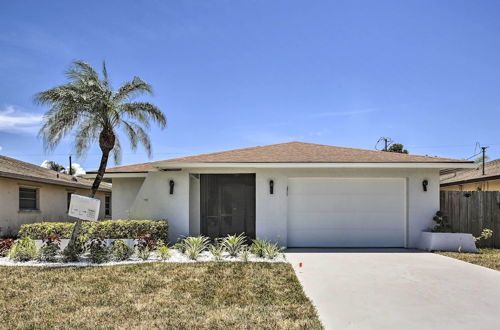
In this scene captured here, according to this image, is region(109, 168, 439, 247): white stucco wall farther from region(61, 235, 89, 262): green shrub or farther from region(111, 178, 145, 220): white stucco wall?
region(61, 235, 89, 262): green shrub

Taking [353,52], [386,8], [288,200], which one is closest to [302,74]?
[353,52]

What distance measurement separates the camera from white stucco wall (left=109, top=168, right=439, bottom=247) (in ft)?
37.6

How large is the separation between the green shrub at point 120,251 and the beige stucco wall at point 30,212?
859 centimetres

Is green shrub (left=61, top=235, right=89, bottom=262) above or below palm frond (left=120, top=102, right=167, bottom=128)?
below

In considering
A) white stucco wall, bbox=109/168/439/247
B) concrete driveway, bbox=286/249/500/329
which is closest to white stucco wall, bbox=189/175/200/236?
white stucco wall, bbox=109/168/439/247

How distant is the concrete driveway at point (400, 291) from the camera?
4691 mm

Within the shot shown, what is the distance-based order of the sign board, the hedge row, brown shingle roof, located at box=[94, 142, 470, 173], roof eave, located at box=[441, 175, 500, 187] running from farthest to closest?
roof eave, located at box=[441, 175, 500, 187]
brown shingle roof, located at box=[94, 142, 470, 173]
the hedge row
the sign board

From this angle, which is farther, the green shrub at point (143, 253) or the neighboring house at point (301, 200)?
the neighboring house at point (301, 200)

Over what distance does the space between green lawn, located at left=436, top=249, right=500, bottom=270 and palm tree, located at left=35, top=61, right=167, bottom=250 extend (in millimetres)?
9272

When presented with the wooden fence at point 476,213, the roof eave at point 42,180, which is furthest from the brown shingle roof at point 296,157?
the roof eave at point 42,180

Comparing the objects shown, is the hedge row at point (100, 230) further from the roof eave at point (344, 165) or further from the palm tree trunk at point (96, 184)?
the roof eave at point (344, 165)

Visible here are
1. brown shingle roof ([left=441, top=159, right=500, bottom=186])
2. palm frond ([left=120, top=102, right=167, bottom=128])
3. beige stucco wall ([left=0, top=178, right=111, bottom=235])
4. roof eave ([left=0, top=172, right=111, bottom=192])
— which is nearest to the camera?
palm frond ([left=120, top=102, right=167, bottom=128])

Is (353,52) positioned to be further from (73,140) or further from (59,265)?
(59,265)

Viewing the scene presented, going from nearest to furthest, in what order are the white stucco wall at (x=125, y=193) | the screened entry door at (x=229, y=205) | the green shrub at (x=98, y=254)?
the green shrub at (x=98, y=254) < the screened entry door at (x=229, y=205) < the white stucco wall at (x=125, y=193)
